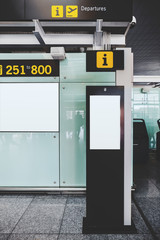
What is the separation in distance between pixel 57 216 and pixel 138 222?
1.10 m

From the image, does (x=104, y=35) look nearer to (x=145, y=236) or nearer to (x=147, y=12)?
(x=147, y=12)

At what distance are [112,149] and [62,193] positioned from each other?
172cm

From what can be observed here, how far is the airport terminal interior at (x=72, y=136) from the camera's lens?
7.29 feet

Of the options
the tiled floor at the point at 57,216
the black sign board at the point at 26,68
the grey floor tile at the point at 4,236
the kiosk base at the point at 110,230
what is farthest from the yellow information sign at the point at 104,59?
the grey floor tile at the point at 4,236

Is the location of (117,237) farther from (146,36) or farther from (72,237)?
(146,36)

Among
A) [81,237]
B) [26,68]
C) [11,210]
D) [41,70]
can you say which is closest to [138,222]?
[81,237]

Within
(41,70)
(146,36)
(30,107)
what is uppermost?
(146,36)

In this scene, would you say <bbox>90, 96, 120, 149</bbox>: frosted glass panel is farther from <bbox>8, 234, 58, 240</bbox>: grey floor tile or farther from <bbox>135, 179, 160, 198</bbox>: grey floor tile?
<bbox>135, 179, 160, 198</bbox>: grey floor tile

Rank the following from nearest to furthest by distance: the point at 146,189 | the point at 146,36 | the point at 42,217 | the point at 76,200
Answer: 1. the point at 42,217
2. the point at 76,200
3. the point at 146,189
4. the point at 146,36

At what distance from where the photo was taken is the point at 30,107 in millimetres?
3402

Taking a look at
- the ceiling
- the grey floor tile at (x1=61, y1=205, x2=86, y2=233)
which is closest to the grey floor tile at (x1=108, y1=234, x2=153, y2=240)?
the grey floor tile at (x1=61, y1=205, x2=86, y2=233)

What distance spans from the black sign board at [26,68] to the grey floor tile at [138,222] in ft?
8.56

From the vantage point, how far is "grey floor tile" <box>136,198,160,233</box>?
245cm

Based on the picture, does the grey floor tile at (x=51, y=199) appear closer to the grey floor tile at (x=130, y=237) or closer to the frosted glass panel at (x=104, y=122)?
the grey floor tile at (x=130, y=237)
